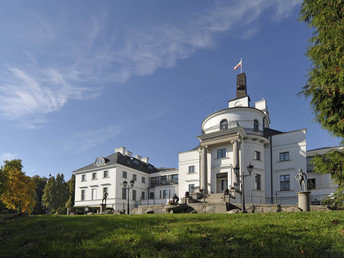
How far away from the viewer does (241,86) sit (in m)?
40.4

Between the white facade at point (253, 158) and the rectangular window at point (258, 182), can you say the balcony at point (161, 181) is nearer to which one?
the white facade at point (253, 158)

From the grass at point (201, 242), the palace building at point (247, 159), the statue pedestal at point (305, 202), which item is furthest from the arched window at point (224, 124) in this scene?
the grass at point (201, 242)

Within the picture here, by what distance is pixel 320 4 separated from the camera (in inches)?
392

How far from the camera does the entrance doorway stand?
32156mm

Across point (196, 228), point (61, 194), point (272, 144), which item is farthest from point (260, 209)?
point (61, 194)

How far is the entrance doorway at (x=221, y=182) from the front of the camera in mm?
32156

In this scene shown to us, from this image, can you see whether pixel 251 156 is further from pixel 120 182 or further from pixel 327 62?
pixel 327 62

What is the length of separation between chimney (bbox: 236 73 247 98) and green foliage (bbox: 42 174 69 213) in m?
39.6

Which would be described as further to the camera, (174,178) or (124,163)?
(174,178)

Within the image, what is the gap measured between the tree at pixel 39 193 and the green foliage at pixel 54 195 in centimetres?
320

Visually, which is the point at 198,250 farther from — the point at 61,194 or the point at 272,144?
the point at 61,194

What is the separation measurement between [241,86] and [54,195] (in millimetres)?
41197

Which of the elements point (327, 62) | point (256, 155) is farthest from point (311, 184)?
point (327, 62)

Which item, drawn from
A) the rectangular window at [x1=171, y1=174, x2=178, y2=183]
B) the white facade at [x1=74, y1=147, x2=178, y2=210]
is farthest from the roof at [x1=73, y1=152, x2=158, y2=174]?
the rectangular window at [x1=171, y1=174, x2=178, y2=183]
